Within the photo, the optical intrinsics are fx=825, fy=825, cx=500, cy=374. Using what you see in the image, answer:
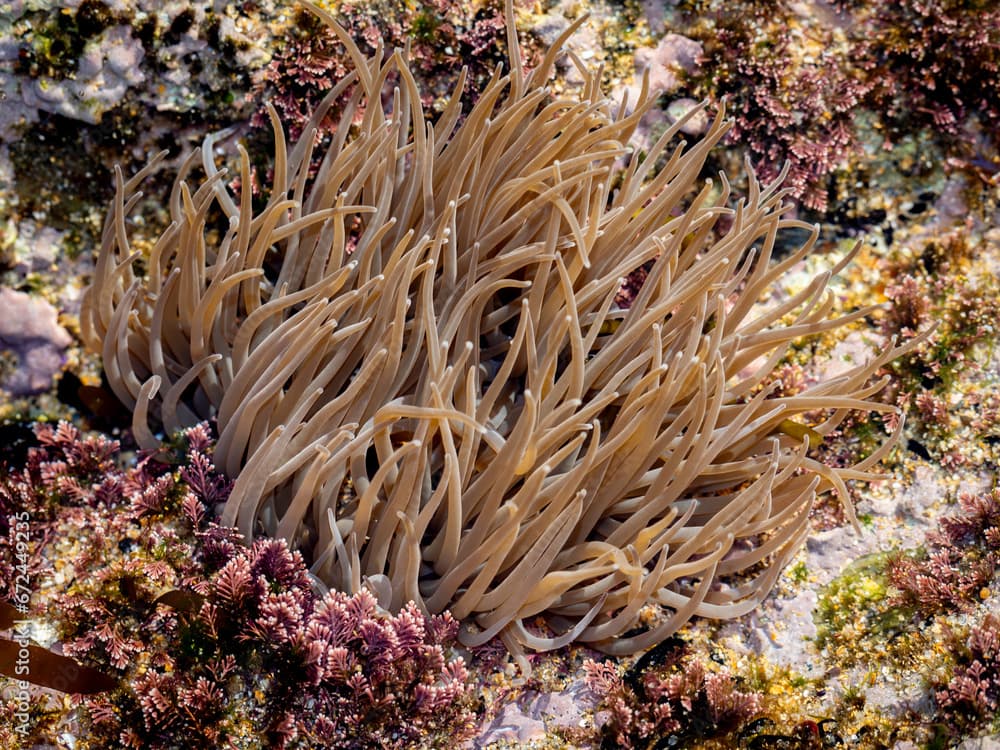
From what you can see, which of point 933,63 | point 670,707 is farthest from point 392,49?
point 670,707

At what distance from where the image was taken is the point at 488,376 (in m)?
2.78

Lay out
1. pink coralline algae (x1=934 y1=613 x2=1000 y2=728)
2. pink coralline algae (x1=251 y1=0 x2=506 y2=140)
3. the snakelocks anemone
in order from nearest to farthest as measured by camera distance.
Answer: the snakelocks anemone
pink coralline algae (x1=934 y1=613 x2=1000 y2=728)
pink coralline algae (x1=251 y1=0 x2=506 y2=140)

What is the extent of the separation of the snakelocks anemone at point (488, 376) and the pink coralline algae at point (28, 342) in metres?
0.25

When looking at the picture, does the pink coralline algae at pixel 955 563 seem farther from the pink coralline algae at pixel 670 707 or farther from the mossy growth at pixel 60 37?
the mossy growth at pixel 60 37

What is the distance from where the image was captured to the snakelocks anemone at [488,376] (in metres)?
2.33

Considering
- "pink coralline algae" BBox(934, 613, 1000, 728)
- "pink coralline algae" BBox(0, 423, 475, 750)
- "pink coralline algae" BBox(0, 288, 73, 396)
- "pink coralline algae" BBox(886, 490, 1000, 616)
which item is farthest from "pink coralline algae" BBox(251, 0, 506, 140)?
"pink coralline algae" BBox(934, 613, 1000, 728)

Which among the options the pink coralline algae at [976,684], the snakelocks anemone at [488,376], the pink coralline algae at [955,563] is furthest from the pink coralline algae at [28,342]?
the pink coralline algae at [976,684]

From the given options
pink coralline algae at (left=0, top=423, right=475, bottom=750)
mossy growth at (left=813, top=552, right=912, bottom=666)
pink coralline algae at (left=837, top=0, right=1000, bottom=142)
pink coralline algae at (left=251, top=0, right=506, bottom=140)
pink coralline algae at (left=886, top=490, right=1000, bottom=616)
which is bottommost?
pink coralline algae at (left=0, top=423, right=475, bottom=750)

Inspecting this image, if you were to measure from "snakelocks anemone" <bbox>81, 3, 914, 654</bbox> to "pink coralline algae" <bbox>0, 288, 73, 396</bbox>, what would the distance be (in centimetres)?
25

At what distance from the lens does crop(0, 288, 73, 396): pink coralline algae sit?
3.03 metres

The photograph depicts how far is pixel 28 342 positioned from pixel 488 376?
1.73m

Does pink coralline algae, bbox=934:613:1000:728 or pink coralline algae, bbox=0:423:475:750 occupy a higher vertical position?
pink coralline algae, bbox=934:613:1000:728

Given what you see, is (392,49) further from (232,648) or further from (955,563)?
(955,563)

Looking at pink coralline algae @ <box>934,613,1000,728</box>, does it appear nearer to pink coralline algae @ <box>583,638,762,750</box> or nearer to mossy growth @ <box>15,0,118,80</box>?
pink coralline algae @ <box>583,638,762,750</box>
